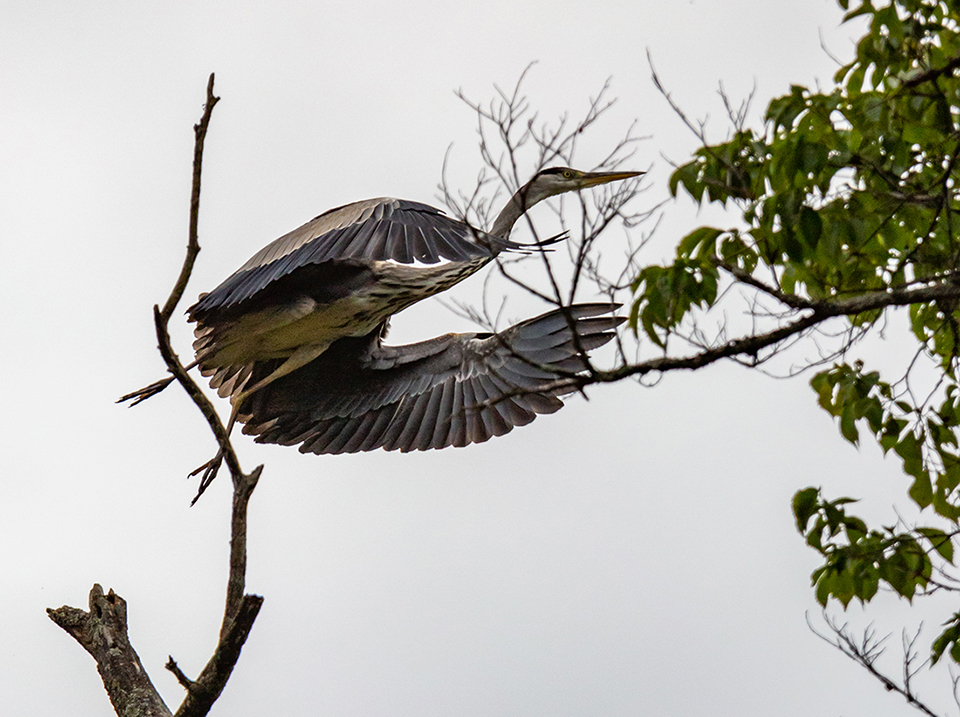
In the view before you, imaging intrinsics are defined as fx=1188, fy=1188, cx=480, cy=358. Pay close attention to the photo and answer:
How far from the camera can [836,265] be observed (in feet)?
10.7

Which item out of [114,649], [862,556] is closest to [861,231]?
[862,556]

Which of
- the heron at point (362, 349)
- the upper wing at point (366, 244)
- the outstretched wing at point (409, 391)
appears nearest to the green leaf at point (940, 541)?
the upper wing at point (366, 244)

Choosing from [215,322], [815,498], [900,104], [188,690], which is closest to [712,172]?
[900,104]

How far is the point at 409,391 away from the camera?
21.0ft

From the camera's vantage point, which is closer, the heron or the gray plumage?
the gray plumage

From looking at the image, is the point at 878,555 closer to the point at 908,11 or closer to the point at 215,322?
the point at 908,11

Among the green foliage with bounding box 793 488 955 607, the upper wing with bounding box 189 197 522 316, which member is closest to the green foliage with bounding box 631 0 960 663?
the green foliage with bounding box 793 488 955 607

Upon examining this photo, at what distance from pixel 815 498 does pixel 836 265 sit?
0.69 m

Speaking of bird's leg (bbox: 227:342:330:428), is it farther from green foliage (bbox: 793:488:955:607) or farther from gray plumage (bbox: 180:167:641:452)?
green foliage (bbox: 793:488:955:607)

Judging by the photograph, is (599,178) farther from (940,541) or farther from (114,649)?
(114,649)

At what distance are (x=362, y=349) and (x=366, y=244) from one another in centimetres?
153

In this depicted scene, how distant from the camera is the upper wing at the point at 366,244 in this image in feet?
15.6

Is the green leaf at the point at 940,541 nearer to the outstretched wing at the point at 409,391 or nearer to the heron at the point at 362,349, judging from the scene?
the heron at the point at 362,349

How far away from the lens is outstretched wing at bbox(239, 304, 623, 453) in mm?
6137
